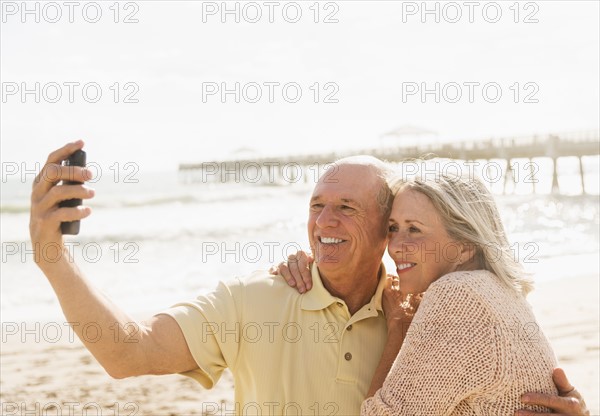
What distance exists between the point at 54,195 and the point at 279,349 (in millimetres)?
1287

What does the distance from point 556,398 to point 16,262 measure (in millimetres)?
13843

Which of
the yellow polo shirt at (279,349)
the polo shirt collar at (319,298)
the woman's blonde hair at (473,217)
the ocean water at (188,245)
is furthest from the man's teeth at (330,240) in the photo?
the ocean water at (188,245)

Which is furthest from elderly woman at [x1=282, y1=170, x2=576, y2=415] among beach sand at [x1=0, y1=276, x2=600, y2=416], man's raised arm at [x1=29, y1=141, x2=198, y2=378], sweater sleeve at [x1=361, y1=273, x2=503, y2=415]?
beach sand at [x1=0, y1=276, x2=600, y2=416]

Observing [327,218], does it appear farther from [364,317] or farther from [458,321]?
[458,321]

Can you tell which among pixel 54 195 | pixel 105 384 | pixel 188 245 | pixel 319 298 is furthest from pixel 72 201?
pixel 188 245

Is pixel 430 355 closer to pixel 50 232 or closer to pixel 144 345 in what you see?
pixel 144 345

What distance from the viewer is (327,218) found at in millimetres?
3336

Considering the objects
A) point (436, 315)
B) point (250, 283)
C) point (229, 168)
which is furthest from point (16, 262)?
point (229, 168)

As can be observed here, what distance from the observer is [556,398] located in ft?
8.08

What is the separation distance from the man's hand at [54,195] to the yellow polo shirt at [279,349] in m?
0.89

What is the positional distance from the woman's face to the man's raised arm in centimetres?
103

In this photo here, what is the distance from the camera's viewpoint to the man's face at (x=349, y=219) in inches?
129

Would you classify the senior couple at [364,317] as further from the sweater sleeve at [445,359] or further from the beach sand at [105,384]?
the beach sand at [105,384]

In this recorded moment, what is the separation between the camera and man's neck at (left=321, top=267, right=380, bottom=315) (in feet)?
10.6
